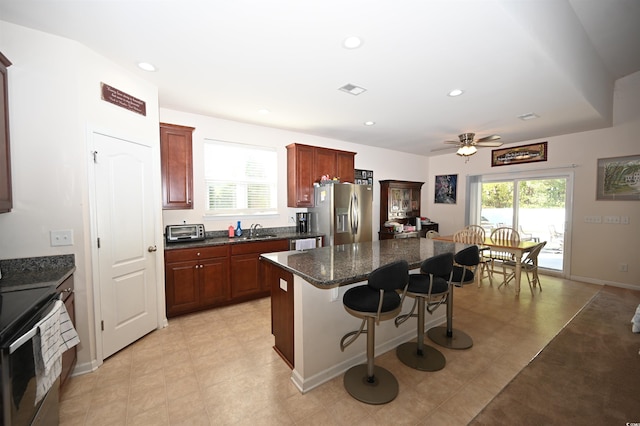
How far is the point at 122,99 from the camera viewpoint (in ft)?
8.27

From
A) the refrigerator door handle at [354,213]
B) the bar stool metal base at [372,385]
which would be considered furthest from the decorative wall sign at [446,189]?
the bar stool metal base at [372,385]

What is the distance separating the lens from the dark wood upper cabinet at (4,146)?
1.81 m

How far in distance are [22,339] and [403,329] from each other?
275 cm

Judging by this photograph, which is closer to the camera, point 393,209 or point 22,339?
point 22,339

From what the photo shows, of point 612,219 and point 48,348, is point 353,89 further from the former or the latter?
point 612,219

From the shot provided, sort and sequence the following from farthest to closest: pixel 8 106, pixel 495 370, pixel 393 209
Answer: pixel 393 209
pixel 495 370
pixel 8 106

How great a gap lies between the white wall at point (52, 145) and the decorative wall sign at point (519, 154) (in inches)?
267

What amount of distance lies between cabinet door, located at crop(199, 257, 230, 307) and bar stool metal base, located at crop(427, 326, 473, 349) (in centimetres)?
260

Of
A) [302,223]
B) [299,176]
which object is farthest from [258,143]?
[302,223]

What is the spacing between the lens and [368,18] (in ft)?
5.93

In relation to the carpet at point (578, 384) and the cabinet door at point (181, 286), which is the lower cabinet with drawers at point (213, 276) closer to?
the cabinet door at point (181, 286)

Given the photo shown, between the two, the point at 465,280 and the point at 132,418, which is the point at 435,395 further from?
the point at 132,418

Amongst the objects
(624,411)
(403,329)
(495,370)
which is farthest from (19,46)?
(624,411)

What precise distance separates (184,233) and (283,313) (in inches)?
83.0
